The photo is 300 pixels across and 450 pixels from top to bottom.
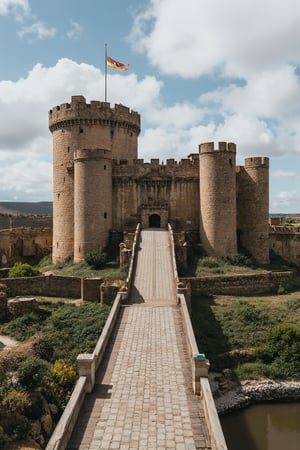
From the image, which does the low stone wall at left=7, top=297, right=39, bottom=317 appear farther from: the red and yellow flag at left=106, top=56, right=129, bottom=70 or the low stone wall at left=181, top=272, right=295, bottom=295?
the red and yellow flag at left=106, top=56, right=129, bottom=70

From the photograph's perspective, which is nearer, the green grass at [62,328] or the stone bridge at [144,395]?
the stone bridge at [144,395]

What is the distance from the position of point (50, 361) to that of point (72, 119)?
773 inches

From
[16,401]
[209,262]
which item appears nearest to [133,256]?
[209,262]

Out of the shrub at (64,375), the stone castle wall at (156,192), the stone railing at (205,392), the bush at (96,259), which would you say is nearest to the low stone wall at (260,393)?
the stone railing at (205,392)

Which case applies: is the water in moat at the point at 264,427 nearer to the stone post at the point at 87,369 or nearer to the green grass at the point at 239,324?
the green grass at the point at 239,324

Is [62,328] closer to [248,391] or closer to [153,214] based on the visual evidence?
[248,391]

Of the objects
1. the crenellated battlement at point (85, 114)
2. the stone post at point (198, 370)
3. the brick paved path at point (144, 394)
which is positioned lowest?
the brick paved path at point (144, 394)

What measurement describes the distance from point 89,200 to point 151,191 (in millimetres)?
5164

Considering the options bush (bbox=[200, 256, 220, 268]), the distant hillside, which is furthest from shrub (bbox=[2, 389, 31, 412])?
the distant hillside

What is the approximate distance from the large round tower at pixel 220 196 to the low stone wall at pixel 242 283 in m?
3.34

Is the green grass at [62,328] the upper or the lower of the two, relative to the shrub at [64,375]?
upper

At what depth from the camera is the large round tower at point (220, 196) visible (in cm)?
2794

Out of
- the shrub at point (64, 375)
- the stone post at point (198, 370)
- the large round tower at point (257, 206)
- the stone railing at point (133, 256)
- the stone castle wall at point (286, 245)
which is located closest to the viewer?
the stone post at point (198, 370)

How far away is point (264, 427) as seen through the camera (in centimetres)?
1517
